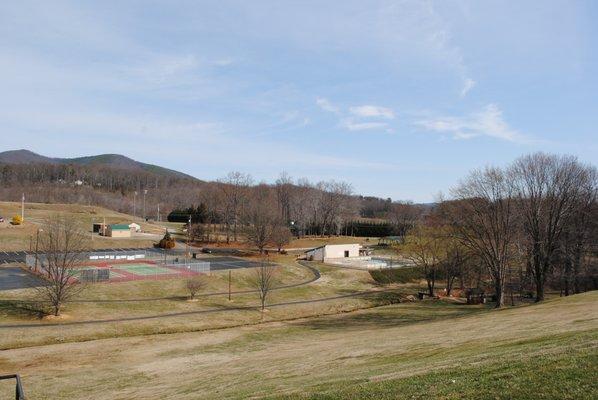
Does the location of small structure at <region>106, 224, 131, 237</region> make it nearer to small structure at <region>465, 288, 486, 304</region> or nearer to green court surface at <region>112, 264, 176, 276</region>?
green court surface at <region>112, 264, 176, 276</region>

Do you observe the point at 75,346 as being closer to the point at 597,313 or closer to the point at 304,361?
the point at 304,361

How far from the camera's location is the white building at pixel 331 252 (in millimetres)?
83188

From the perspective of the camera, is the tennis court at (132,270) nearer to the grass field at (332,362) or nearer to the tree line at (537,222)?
the grass field at (332,362)

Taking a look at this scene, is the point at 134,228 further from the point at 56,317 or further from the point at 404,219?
the point at 404,219

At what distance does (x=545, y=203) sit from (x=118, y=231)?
75843mm

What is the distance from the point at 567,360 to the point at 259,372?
14135 mm

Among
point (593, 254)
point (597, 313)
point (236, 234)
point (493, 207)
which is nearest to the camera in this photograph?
point (597, 313)

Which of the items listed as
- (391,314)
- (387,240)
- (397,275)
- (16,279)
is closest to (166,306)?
(16,279)

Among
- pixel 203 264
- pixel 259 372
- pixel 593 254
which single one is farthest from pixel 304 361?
pixel 593 254

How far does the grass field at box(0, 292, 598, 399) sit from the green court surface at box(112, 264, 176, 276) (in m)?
22.2

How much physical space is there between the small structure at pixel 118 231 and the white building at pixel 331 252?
37.7m

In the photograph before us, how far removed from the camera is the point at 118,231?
9581 cm

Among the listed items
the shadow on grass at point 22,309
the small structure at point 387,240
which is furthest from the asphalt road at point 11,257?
the small structure at point 387,240

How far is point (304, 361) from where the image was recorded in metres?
25.0
